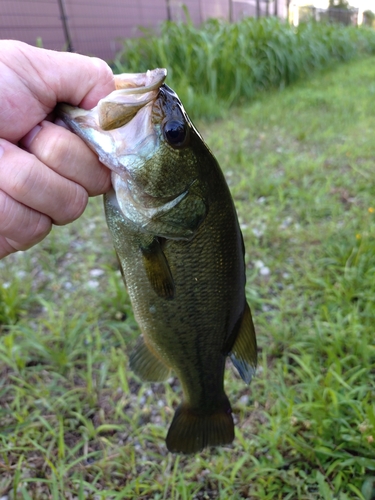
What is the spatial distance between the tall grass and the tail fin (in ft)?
14.5

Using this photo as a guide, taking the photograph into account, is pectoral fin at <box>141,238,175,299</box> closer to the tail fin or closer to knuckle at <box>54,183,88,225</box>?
knuckle at <box>54,183,88,225</box>

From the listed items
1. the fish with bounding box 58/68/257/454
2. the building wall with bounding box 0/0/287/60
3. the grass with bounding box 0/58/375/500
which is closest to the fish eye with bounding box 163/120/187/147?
the fish with bounding box 58/68/257/454

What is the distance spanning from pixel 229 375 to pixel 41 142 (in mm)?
1429

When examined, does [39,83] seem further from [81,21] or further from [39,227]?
[81,21]

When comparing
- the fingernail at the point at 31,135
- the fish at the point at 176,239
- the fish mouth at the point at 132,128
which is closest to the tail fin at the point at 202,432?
the fish at the point at 176,239

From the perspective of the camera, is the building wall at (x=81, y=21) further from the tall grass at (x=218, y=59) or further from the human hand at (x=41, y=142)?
the human hand at (x=41, y=142)

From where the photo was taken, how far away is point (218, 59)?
5938mm

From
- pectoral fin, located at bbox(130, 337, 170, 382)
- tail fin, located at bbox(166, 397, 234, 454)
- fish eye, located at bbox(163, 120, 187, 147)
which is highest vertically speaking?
fish eye, located at bbox(163, 120, 187, 147)

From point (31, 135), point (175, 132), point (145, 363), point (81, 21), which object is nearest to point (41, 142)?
point (31, 135)

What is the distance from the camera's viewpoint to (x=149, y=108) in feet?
3.10

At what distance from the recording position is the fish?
953 millimetres

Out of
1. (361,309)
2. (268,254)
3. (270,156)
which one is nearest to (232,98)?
(270,156)

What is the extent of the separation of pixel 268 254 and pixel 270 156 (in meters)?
1.65

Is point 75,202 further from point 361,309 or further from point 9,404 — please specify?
point 361,309
